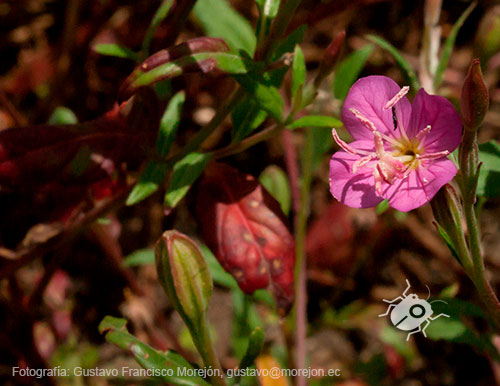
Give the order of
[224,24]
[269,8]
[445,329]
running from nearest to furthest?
[269,8] → [445,329] → [224,24]

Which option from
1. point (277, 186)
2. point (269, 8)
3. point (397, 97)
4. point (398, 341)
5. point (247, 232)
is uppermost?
point (269, 8)

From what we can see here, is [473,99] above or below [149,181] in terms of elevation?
above

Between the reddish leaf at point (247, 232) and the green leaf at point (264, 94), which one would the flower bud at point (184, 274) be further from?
the green leaf at point (264, 94)

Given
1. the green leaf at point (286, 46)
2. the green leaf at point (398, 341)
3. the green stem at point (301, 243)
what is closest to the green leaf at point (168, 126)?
the green leaf at point (286, 46)

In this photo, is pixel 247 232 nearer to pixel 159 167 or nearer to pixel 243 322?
pixel 159 167

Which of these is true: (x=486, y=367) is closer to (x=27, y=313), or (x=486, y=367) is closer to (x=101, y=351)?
(x=101, y=351)

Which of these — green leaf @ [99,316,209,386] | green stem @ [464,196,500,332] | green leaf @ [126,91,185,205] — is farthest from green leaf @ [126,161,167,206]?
green stem @ [464,196,500,332]

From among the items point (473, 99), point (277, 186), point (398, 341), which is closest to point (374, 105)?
point (473, 99)

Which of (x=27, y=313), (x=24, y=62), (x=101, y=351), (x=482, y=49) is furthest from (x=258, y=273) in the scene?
(x=24, y=62)
